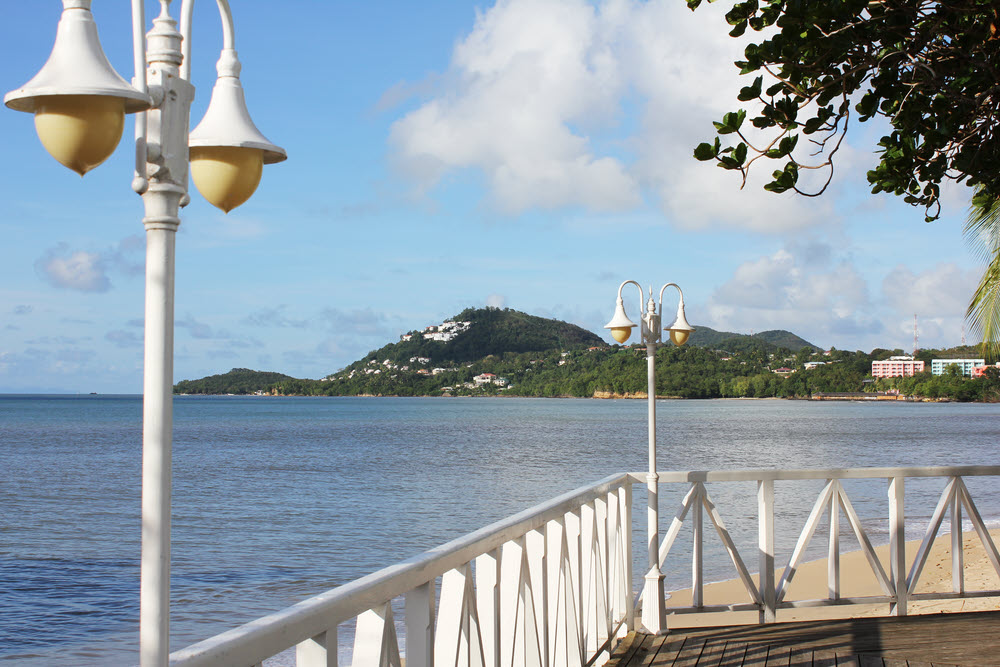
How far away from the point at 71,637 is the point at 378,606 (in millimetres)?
11933

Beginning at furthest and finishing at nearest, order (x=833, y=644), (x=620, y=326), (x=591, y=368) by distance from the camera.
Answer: (x=591, y=368) < (x=620, y=326) < (x=833, y=644)

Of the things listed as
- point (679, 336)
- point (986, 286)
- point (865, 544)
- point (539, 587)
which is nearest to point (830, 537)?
point (865, 544)

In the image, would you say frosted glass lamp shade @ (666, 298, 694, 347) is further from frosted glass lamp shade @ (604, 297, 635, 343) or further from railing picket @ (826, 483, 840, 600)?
railing picket @ (826, 483, 840, 600)

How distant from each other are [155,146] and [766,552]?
4.67 metres

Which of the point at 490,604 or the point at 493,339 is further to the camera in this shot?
the point at 493,339

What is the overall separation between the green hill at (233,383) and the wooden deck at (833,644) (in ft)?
531

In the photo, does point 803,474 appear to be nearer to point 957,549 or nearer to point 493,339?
point 957,549

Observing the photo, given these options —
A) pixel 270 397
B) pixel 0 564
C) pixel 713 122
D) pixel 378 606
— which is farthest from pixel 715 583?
pixel 270 397

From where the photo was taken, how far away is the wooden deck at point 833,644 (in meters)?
4.42

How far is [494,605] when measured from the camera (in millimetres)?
2955

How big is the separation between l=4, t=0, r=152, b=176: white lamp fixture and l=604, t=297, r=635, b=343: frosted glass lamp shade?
5.76 meters

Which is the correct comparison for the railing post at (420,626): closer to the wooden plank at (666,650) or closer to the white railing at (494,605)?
the white railing at (494,605)

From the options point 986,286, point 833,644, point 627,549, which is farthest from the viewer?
point 986,286

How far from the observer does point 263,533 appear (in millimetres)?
20875
